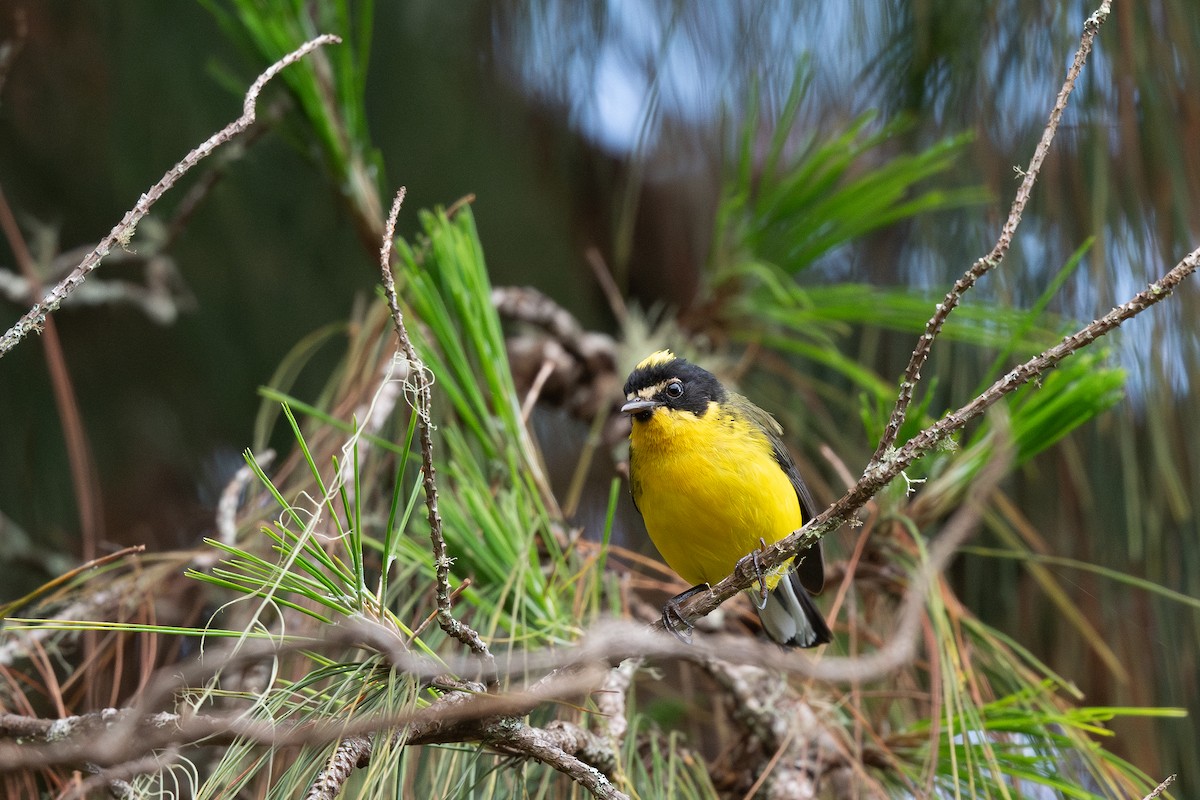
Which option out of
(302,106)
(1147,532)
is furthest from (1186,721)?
(302,106)

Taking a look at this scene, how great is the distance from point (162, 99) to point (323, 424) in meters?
1.34

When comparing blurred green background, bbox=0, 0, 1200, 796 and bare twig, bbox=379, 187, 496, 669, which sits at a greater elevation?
blurred green background, bbox=0, 0, 1200, 796

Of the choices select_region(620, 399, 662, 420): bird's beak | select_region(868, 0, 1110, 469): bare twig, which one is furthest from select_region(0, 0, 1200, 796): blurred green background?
select_region(868, 0, 1110, 469): bare twig

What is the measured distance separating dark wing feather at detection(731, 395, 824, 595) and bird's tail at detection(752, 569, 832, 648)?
47mm

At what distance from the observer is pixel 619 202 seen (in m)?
3.50

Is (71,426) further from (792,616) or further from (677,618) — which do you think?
(792,616)

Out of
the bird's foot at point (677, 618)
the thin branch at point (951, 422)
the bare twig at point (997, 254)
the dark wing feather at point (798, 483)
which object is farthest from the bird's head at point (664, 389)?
the bare twig at point (997, 254)

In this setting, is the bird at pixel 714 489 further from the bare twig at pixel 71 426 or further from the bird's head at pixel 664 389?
the bare twig at pixel 71 426

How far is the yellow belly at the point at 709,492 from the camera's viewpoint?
8.16 ft

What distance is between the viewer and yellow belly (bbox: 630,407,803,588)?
2.49 metres

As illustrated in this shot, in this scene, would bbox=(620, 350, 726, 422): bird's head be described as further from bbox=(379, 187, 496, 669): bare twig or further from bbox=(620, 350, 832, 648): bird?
bbox=(379, 187, 496, 669): bare twig

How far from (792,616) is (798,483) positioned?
0.35m

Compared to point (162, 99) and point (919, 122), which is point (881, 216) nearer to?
point (919, 122)

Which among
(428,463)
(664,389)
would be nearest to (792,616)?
(664,389)
